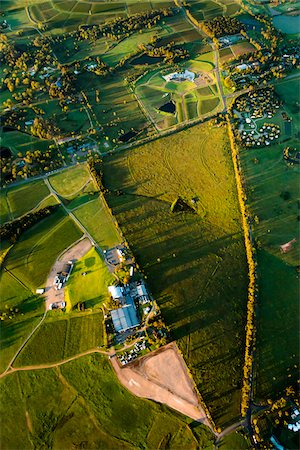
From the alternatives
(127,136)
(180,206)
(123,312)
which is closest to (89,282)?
(123,312)

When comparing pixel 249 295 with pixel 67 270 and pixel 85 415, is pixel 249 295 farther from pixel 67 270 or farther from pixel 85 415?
pixel 67 270

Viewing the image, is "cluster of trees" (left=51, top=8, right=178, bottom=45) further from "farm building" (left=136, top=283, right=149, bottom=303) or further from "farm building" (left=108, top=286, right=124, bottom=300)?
"farm building" (left=136, top=283, right=149, bottom=303)

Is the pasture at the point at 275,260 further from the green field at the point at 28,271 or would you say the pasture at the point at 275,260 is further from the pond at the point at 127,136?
the green field at the point at 28,271

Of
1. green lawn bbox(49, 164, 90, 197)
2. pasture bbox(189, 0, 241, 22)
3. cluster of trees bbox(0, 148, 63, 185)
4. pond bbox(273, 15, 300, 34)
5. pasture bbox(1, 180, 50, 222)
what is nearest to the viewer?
pasture bbox(1, 180, 50, 222)

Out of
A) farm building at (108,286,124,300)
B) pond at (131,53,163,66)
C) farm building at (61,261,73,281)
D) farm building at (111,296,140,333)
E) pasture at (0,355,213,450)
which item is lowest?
pasture at (0,355,213,450)

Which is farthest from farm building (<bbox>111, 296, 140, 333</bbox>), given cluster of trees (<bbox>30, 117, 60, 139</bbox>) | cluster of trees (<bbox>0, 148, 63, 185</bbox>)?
cluster of trees (<bbox>30, 117, 60, 139</bbox>)

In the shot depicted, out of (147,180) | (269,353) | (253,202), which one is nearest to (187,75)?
(147,180)
